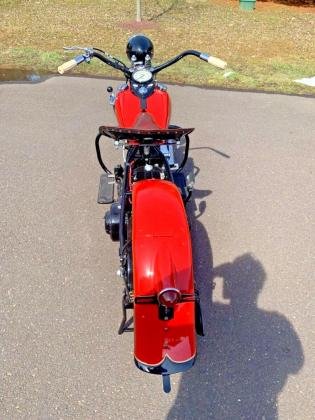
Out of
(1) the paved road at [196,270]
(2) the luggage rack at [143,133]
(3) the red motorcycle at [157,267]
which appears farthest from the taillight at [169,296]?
(2) the luggage rack at [143,133]

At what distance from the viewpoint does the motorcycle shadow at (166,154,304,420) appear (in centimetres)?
263

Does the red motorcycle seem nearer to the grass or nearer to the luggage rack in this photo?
the luggage rack

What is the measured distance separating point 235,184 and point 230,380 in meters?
2.40

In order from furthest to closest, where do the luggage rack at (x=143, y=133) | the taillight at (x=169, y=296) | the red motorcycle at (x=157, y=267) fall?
the luggage rack at (x=143, y=133) → the red motorcycle at (x=157, y=267) → the taillight at (x=169, y=296)

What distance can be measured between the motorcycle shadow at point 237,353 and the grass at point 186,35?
4.47m

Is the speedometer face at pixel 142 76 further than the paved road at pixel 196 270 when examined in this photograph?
Yes

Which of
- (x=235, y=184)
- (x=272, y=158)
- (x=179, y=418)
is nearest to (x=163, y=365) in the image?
(x=179, y=418)

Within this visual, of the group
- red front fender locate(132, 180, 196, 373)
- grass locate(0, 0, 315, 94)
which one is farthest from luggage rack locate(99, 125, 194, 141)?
grass locate(0, 0, 315, 94)

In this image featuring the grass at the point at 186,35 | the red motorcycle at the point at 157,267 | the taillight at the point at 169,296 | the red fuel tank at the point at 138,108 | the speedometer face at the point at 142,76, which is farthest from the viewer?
the grass at the point at 186,35

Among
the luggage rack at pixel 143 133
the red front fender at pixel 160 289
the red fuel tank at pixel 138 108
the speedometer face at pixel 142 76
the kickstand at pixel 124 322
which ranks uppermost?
the speedometer face at pixel 142 76

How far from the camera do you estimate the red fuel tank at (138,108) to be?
3.61 meters

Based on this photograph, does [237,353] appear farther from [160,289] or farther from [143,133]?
[143,133]

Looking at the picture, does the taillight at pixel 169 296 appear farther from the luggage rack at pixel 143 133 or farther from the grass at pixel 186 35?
the grass at pixel 186 35

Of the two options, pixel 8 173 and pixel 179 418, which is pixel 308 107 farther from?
pixel 179 418
